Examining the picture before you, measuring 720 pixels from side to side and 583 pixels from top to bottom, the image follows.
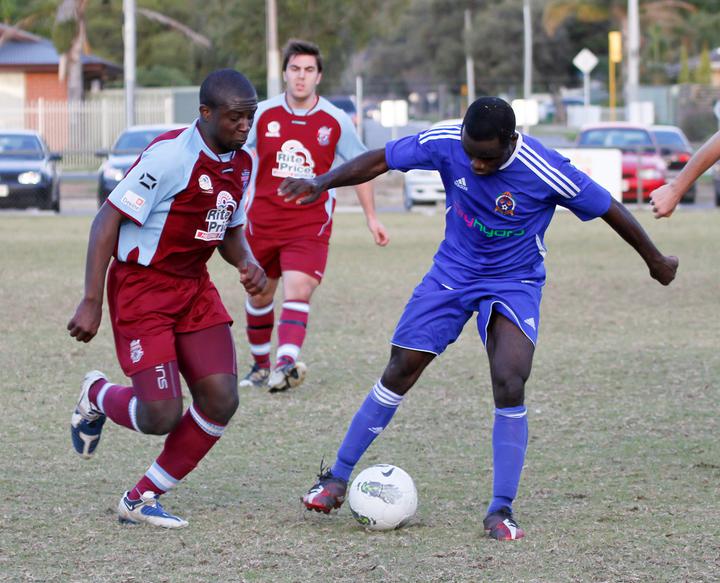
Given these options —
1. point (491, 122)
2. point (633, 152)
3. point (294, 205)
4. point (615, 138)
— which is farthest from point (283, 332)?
point (615, 138)

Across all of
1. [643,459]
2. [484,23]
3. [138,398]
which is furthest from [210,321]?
[484,23]

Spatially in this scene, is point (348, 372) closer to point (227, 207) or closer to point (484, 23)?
point (227, 207)

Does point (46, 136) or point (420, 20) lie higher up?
point (420, 20)

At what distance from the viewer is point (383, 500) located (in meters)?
5.49

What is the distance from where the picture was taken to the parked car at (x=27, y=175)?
24.5 meters

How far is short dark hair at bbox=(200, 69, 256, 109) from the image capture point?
17.6 ft

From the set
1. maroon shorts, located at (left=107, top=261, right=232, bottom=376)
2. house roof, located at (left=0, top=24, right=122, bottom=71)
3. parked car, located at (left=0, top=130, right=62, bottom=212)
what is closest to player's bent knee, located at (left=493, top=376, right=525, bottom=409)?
maroon shorts, located at (left=107, top=261, right=232, bottom=376)

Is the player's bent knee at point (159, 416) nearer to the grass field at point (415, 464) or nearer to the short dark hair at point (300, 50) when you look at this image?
the grass field at point (415, 464)

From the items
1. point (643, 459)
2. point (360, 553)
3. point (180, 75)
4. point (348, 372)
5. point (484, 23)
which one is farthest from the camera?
point (484, 23)

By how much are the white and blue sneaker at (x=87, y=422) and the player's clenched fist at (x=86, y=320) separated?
627mm

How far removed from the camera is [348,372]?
31.6ft

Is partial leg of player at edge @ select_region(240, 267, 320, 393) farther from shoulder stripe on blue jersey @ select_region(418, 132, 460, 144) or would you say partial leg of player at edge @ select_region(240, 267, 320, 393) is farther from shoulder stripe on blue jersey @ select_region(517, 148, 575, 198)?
shoulder stripe on blue jersey @ select_region(517, 148, 575, 198)

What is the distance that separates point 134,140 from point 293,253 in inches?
676

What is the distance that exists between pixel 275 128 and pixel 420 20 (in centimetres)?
8045
